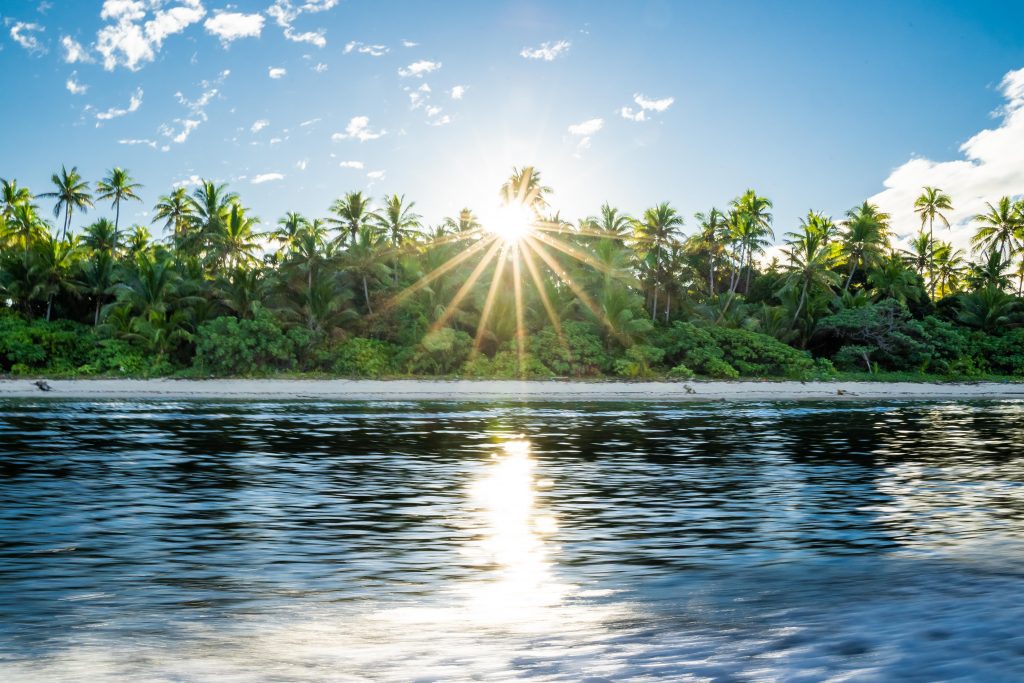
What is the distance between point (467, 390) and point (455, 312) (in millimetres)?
5368

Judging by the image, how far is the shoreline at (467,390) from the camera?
27.3 meters

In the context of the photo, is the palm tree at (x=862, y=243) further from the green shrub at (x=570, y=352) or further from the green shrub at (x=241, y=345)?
the green shrub at (x=241, y=345)

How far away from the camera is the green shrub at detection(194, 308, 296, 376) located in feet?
99.8

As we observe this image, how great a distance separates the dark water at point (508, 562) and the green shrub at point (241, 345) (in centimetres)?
1775

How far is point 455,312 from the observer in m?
33.1

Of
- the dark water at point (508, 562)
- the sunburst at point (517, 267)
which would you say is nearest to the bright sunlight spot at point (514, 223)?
the sunburst at point (517, 267)

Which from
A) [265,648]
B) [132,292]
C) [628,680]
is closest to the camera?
[628,680]

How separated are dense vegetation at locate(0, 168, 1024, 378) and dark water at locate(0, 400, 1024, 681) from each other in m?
19.2

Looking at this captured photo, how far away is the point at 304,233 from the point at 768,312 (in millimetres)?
22169

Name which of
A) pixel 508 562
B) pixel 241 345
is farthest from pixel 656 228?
pixel 508 562

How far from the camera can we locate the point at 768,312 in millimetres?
36656

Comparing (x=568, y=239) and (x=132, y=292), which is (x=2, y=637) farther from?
(x=568, y=239)

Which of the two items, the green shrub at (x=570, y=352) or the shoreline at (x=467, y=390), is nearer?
the shoreline at (x=467, y=390)

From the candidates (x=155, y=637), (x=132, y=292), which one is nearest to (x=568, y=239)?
(x=132, y=292)
